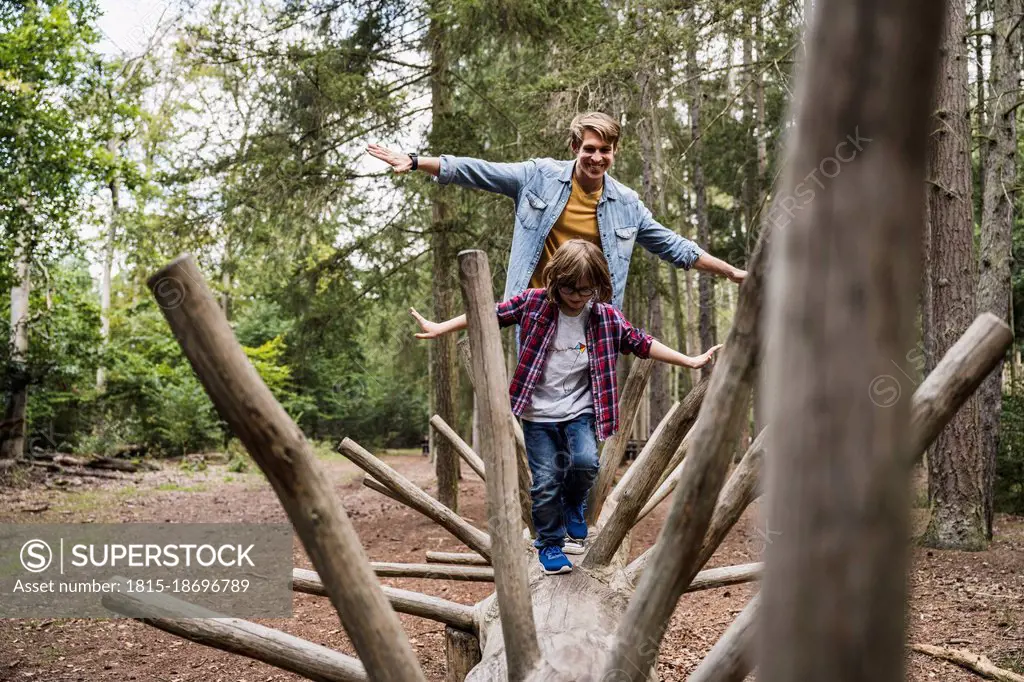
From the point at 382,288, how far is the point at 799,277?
28.5 ft

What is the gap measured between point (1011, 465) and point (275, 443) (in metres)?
11.1

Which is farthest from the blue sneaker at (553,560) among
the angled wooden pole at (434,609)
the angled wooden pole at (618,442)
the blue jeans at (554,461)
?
the angled wooden pole at (618,442)

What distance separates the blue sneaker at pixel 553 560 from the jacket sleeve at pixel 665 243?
1379mm

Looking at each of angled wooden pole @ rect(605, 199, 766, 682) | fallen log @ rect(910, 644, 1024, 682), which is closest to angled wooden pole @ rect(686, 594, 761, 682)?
angled wooden pole @ rect(605, 199, 766, 682)

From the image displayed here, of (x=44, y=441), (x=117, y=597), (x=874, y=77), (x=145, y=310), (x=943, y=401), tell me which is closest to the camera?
(x=874, y=77)

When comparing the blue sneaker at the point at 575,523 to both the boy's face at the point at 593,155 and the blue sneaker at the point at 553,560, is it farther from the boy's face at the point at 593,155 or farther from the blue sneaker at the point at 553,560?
the boy's face at the point at 593,155

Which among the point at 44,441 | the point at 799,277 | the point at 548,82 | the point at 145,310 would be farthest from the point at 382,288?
the point at 145,310

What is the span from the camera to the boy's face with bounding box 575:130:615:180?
328cm

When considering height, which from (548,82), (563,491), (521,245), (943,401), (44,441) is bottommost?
(44,441)

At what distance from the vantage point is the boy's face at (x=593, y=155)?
3279mm

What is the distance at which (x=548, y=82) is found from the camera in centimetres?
736

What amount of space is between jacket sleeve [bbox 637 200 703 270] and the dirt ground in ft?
4.41

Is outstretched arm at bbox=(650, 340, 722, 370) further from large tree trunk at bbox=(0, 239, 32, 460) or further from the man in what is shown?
large tree trunk at bbox=(0, 239, 32, 460)

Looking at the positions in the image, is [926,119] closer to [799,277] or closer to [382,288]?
[799,277]
